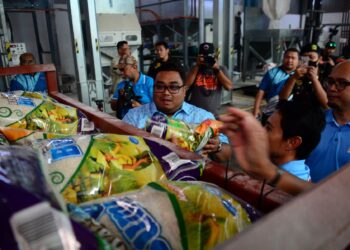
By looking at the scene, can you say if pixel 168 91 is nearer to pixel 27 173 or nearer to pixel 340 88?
pixel 340 88

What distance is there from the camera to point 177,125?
3.74 feet

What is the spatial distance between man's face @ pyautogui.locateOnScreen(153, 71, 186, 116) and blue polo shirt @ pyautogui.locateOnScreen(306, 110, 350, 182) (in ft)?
2.93

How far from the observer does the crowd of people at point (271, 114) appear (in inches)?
25.3

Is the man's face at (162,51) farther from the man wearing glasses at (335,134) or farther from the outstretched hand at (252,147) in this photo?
the outstretched hand at (252,147)

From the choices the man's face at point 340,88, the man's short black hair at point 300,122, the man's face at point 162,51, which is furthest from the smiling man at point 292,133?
the man's face at point 162,51

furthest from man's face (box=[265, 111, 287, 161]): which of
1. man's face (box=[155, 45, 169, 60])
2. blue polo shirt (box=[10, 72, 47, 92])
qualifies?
man's face (box=[155, 45, 169, 60])

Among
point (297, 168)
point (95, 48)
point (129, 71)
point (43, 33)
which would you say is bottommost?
point (297, 168)

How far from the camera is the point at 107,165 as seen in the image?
0.77 m

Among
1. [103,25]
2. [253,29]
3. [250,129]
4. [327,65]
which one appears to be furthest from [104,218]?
[253,29]

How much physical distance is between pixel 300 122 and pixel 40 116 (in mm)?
1115

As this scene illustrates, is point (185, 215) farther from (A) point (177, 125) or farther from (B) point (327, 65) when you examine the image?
(B) point (327, 65)

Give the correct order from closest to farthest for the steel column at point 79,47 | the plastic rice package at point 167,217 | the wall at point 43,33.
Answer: the plastic rice package at point 167,217 → the steel column at point 79,47 → the wall at point 43,33

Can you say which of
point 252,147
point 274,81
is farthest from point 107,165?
point 274,81

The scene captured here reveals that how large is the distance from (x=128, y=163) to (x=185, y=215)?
9.9 inches
